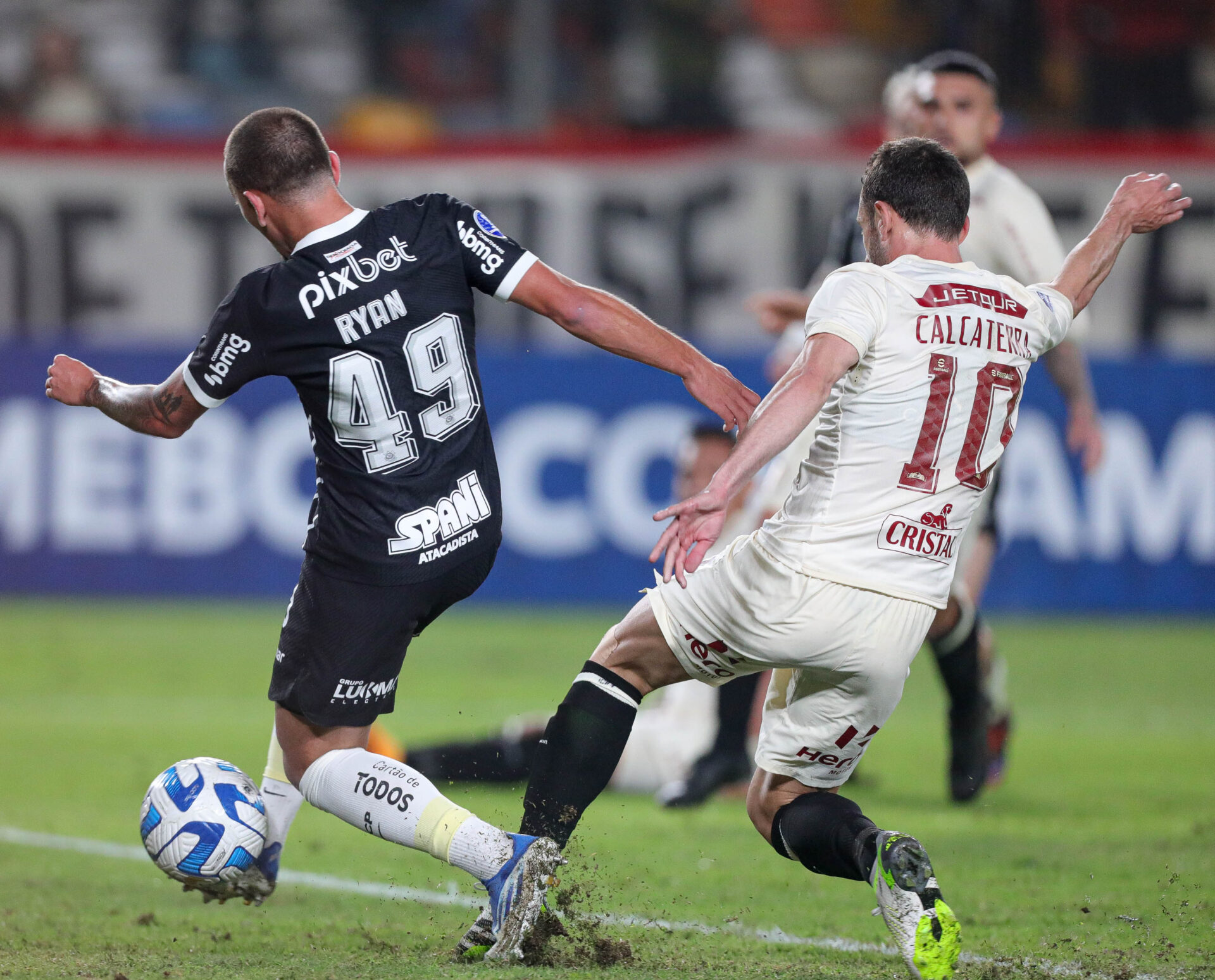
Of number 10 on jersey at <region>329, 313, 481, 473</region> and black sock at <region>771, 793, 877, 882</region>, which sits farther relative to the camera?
number 10 on jersey at <region>329, 313, 481, 473</region>

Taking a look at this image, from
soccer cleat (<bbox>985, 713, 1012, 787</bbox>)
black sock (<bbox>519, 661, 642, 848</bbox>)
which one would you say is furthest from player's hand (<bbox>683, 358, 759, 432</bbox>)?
soccer cleat (<bbox>985, 713, 1012, 787</bbox>)

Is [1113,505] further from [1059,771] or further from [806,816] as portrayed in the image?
[806,816]

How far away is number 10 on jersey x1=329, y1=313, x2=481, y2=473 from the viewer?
407 cm

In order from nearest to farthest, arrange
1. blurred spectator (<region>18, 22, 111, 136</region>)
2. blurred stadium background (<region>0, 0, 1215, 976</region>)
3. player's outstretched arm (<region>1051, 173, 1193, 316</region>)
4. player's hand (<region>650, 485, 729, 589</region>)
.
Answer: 1. player's hand (<region>650, 485, 729, 589</region>)
2. player's outstretched arm (<region>1051, 173, 1193, 316</region>)
3. blurred stadium background (<region>0, 0, 1215, 976</region>)
4. blurred spectator (<region>18, 22, 111, 136</region>)

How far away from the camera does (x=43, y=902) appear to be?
478cm

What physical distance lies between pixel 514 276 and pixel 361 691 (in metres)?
1.16

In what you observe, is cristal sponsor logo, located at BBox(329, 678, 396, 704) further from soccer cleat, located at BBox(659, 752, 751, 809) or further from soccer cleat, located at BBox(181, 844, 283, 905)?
soccer cleat, located at BBox(659, 752, 751, 809)

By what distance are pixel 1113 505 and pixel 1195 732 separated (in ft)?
13.0

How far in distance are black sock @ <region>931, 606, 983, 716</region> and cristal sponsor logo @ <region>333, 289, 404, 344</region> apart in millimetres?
2900

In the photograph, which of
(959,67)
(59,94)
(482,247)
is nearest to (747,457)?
(482,247)

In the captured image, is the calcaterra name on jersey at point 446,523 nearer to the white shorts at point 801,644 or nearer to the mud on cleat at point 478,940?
the white shorts at point 801,644

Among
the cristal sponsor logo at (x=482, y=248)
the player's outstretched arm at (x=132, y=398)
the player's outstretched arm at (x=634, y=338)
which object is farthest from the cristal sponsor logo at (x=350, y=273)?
the player's outstretched arm at (x=132, y=398)

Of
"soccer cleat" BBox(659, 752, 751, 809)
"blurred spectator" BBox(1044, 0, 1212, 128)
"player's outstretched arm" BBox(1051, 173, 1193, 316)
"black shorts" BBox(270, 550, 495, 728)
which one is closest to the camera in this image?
"black shorts" BBox(270, 550, 495, 728)

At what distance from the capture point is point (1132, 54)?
49.9 feet
